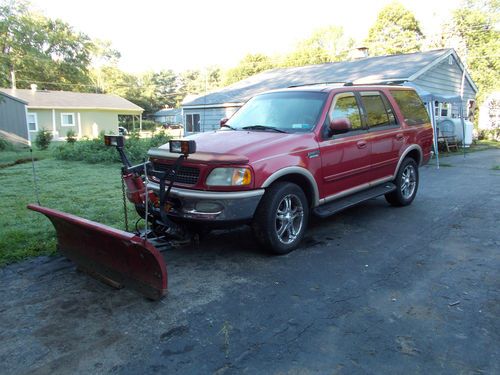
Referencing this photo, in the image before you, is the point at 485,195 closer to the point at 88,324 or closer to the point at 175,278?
the point at 175,278

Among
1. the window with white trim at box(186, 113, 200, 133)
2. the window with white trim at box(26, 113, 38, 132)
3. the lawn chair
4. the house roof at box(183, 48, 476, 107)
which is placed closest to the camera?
the house roof at box(183, 48, 476, 107)

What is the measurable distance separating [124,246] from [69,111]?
3482cm

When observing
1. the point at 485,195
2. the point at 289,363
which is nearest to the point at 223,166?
the point at 289,363

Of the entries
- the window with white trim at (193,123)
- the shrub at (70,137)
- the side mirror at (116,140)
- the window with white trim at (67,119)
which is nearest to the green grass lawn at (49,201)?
the side mirror at (116,140)

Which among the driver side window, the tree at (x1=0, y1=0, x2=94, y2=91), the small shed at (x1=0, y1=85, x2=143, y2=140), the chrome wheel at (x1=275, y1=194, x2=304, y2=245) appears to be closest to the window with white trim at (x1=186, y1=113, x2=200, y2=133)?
the small shed at (x1=0, y1=85, x2=143, y2=140)

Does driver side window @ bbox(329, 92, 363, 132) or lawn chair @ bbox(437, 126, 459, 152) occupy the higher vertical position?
driver side window @ bbox(329, 92, 363, 132)

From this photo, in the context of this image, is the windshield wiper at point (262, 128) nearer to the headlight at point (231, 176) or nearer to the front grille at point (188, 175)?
the headlight at point (231, 176)

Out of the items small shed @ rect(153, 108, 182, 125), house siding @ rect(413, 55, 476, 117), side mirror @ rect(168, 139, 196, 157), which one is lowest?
side mirror @ rect(168, 139, 196, 157)

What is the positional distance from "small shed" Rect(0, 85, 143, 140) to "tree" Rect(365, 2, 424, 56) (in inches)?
1102

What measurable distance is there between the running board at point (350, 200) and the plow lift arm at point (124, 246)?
6.01 ft

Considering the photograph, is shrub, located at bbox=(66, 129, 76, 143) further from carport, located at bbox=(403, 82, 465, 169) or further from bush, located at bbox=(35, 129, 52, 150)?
carport, located at bbox=(403, 82, 465, 169)

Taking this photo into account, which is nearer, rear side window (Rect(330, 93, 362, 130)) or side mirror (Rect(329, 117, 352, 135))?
side mirror (Rect(329, 117, 352, 135))

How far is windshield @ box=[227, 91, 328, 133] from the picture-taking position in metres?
5.34

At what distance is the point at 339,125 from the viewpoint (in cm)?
523
